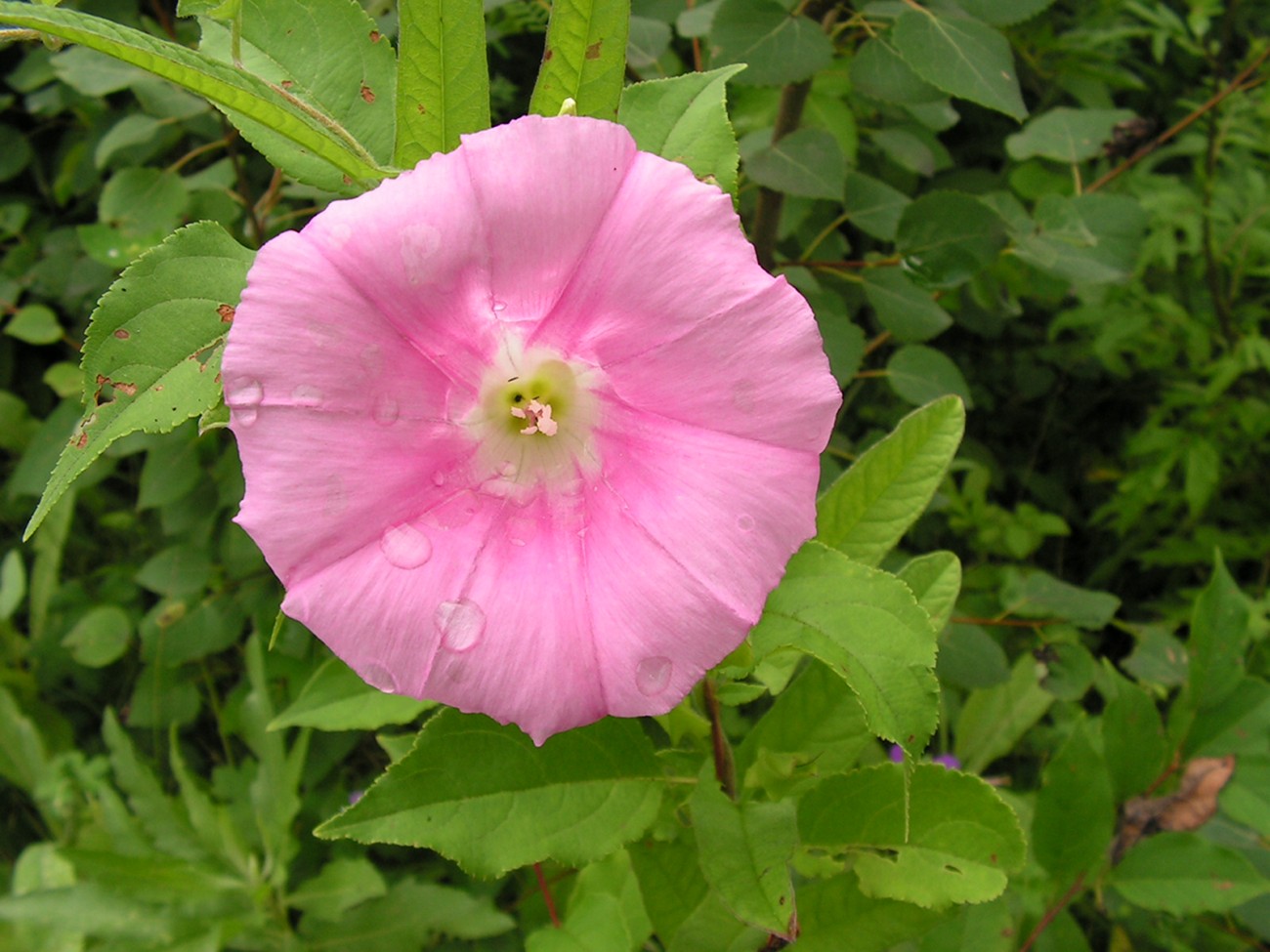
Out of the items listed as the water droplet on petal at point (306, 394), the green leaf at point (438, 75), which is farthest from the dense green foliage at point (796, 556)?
the water droplet on petal at point (306, 394)

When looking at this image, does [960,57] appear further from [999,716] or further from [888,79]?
[999,716]

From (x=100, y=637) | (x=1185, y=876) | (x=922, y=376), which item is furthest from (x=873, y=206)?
Answer: (x=100, y=637)

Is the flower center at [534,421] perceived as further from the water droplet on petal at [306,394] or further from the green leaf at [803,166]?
the green leaf at [803,166]

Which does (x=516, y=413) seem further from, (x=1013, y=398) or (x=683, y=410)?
(x=1013, y=398)

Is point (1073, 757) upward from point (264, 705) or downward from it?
upward

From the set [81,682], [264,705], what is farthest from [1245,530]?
[81,682]

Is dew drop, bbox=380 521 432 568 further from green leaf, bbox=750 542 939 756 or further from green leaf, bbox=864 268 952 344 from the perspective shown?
green leaf, bbox=864 268 952 344

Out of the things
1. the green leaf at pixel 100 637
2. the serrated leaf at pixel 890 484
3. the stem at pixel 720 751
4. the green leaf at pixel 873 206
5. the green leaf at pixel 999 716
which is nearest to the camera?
the stem at pixel 720 751
